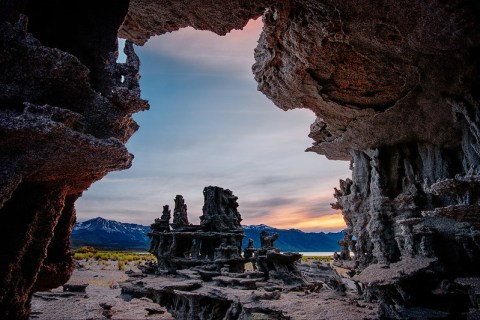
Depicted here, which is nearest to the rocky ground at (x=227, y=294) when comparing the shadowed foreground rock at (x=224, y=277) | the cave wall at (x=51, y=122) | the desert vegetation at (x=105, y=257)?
the shadowed foreground rock at (x=224, y=277)

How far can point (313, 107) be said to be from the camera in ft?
40.4

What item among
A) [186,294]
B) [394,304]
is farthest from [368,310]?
[186,294]

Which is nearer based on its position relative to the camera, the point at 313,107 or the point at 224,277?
the point at 313,107

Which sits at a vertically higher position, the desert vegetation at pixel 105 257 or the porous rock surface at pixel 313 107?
the porous rock surface at pixel 313 107

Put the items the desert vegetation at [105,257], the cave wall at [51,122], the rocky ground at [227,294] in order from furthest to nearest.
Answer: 1. the desert vegetation at [105,257]
2. the rocky ground at [227,294]
3. the cave wall at [51,122]

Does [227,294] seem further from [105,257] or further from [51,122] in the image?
Result: [105,257]

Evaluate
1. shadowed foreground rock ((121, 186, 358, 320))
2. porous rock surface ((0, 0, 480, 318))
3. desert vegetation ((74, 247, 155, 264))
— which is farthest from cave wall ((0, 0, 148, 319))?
desert vegetation ((74, 247, 155, 264))

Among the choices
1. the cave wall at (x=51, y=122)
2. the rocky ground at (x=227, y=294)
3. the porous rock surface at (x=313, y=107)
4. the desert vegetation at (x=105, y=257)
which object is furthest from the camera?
the desert vegetation at (x=105, y=257)

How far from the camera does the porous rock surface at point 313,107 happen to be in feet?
13.6

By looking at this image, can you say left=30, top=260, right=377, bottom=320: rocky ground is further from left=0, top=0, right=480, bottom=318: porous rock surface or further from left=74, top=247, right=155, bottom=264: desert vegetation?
left=74, top=247, right=155, bottom=264: desert vegetation

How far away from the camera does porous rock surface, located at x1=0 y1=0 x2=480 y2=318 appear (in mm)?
4160

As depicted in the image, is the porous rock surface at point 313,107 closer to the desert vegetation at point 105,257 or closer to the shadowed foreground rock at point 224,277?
the shadowed foreground rock at point 224,277

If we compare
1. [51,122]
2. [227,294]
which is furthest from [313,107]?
[51,122]

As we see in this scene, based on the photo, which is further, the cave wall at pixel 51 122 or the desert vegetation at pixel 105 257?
the desert vegetation at pixel 105 257
